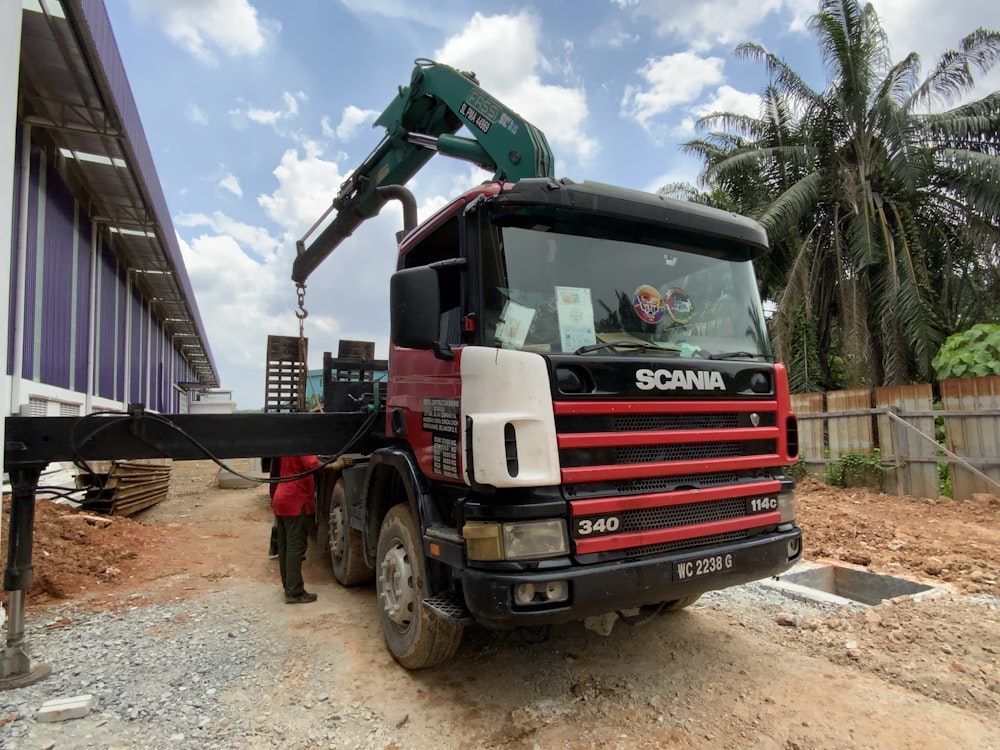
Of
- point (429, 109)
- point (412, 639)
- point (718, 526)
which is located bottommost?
point (412, 639)

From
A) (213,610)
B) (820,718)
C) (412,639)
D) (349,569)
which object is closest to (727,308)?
(820,718)

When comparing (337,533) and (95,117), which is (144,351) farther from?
(337,533)

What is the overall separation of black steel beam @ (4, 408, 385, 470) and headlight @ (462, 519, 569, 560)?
79.0 inches

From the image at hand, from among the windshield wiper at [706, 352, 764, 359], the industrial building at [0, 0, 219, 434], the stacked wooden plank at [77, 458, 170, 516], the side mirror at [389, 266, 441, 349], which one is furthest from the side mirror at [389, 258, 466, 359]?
the stacked wooden plank at [77, 458, 170, 516]

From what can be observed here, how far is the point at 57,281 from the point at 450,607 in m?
11.7

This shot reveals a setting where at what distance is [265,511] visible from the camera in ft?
31.9

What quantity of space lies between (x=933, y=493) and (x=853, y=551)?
11.2 ft

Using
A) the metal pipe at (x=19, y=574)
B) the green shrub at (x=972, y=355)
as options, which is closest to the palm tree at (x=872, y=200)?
the green shrub at (x=972, y=355)

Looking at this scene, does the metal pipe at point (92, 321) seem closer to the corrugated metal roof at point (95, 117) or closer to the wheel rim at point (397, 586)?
the corrugated metal roof at point (95, 117)

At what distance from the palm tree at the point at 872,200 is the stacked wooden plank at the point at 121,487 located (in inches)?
515

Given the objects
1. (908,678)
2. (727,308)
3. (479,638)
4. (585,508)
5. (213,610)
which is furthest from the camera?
(213,610)

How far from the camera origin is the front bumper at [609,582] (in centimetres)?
271

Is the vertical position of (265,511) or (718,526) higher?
(718,526)

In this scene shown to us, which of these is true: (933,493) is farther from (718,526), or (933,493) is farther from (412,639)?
(412,639)
